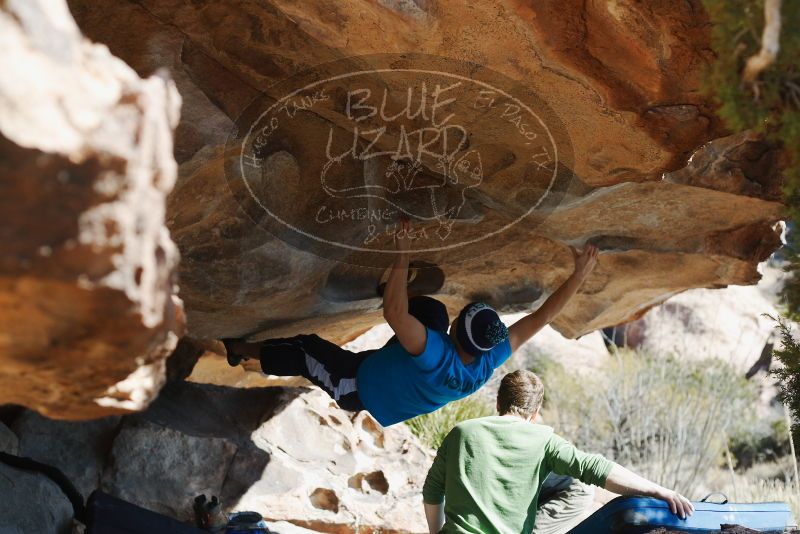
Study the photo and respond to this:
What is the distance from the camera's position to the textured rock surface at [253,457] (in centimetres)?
523

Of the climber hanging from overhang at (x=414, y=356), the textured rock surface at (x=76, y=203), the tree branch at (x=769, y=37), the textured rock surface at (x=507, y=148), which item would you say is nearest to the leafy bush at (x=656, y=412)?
the textured rock surface at (x=507, y=148)

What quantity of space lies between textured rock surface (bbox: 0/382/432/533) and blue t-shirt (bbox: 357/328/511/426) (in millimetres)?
1259

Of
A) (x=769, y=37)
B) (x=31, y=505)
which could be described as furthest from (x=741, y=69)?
(x=31, y=505)

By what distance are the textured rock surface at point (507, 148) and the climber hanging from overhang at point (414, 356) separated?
1.73 ft

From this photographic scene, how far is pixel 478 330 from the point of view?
14.7 feet

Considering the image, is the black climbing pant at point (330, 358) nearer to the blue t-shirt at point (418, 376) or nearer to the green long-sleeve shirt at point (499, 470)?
the blue t-shirt at point (418, 376)

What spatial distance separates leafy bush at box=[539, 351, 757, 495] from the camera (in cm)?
1030

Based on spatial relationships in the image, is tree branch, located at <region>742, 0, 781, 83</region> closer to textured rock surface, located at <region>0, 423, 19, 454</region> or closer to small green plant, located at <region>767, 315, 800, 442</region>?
small green plant, located at <region>767, 315, 800, 442</region>

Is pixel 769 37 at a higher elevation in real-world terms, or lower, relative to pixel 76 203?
higher

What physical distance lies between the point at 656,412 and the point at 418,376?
7.42 meters

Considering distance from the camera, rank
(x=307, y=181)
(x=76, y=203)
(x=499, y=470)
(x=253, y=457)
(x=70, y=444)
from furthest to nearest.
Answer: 1. (x=253, y=457)
2. (x=70, y=444)
3. (x=307, y=181)
4. (x=499, y=470)
5. (x=76, y=203)

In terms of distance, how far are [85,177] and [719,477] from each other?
11444 mm

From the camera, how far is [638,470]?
34.6 ft

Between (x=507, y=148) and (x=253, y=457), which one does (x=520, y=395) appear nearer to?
(x=507, y=148)
